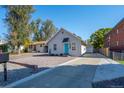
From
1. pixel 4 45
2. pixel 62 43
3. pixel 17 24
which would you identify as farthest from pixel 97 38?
pixel 62 43

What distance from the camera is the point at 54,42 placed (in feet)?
115

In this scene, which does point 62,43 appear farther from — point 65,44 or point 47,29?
point 47,29

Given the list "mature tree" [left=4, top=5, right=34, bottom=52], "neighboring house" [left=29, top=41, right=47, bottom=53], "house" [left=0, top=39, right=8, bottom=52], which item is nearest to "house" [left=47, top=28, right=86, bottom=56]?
"house" [left=0, top=39, right=8, bottom=52]

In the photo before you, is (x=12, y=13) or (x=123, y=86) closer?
(x=123, y=86)

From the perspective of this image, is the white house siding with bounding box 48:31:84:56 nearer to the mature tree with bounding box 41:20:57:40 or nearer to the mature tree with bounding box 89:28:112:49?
the mature tree with bounding box 89:28:112:49

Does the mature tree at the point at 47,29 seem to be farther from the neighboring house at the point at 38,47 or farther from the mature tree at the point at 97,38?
the mature tree at the point at 97,38

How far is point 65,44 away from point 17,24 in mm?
14456

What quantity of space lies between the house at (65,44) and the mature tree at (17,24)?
10.3m

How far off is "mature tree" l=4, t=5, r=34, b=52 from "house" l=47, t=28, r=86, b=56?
10.3 metres

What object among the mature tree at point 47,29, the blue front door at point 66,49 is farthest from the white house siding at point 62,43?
the mature tree at point 47,29
